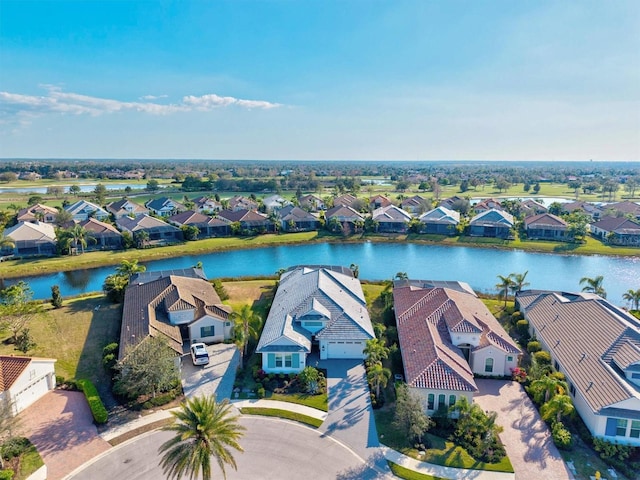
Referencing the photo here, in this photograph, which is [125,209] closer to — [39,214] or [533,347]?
[39,214]

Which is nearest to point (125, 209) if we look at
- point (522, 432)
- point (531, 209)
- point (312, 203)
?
point (312, 203)

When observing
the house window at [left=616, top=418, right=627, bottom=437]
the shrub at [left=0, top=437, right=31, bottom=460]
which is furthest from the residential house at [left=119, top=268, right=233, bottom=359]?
the house window at [left=616, top=418, right=627, bottom=437]

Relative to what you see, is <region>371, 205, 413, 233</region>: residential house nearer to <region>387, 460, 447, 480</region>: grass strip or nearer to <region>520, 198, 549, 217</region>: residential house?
<region>520, 198, 549, 217</region>: residential house

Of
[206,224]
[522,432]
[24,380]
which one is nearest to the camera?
[522,432]

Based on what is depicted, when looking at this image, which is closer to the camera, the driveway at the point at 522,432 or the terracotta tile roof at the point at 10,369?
the driveway at the point at 522,432

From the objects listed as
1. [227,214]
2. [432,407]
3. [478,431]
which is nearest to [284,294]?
[432,407]

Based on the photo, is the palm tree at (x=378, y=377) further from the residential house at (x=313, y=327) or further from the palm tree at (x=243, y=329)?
the palm tree at (x=243, y=329)

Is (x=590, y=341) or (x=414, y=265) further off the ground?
(x=590, y=341)

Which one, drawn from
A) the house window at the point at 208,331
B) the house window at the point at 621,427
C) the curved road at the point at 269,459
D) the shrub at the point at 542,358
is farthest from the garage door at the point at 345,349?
the house window at the point at 621,427
